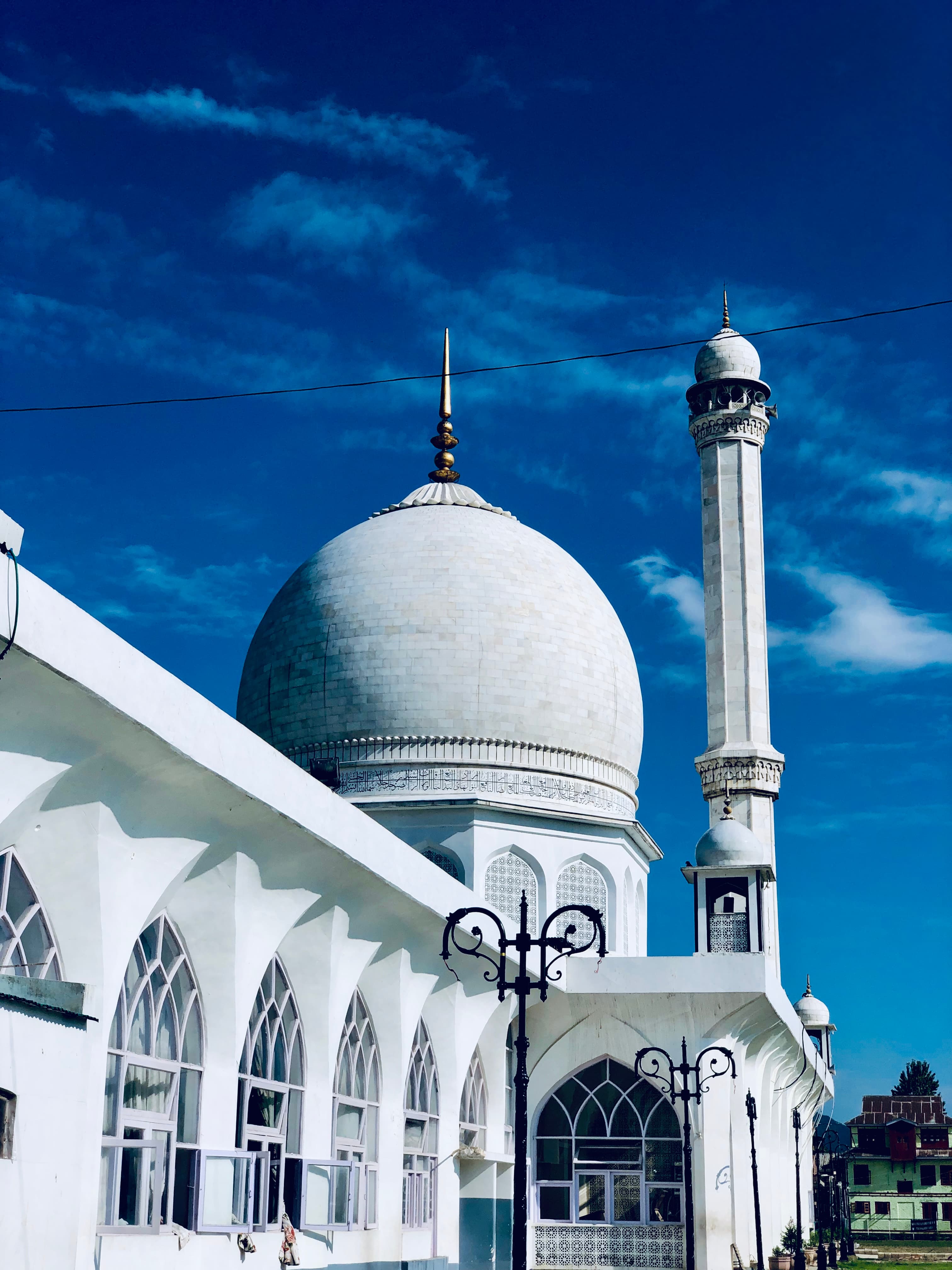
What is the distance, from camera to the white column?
36.8 meters

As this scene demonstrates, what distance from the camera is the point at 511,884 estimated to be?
29094 mm

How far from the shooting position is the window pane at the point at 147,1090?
1552 centimetres

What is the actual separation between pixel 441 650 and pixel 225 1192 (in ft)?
47.7

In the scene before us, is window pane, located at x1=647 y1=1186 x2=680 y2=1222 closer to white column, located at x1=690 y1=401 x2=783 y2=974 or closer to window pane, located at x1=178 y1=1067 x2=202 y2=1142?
white column, located at x1=690 y1=401 x2=783 y2=974

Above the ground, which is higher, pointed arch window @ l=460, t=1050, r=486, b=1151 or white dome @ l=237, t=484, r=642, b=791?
white dome @ l=237, t=484, r=642, b=791

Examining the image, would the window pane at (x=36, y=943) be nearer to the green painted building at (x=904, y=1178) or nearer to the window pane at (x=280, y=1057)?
the window pane at (x=280, y=1057)

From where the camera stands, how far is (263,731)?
31297mm

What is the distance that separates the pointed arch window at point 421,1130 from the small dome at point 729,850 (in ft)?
22.8

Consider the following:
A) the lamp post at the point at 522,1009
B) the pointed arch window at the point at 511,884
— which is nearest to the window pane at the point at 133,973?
the lamp post at the point at 522,1009

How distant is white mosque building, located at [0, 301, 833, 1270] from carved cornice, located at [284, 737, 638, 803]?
6 centimetres

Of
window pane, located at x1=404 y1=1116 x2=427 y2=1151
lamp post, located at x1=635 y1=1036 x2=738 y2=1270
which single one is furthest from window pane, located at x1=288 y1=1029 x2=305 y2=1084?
lamp post, located at x1=635 y1=1036 x2=738 y2=1270

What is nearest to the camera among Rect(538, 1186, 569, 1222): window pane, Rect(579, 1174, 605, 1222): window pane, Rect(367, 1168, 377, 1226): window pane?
Rect(367, 1168, 377, 1226): window pane

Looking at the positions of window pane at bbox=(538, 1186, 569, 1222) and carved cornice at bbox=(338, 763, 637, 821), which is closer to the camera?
window pane at bbox=(538, 1186, 569, 1222)

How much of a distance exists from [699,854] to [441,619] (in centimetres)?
666
